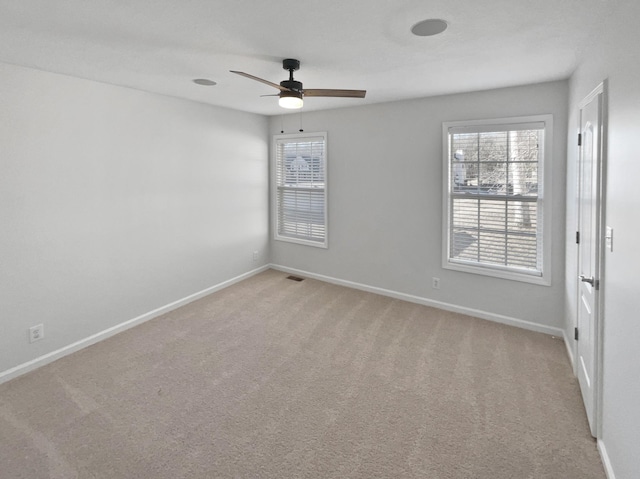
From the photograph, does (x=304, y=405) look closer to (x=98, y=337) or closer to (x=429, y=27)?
(x=98, y=337)

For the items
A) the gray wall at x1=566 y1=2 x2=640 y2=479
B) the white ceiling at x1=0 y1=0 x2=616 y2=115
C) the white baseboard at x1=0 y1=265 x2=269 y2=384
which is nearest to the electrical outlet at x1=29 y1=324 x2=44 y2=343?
the white baseboard at x1=0 y1=265 x2=269 y2=384

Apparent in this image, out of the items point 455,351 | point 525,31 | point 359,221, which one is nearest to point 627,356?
point 455,351

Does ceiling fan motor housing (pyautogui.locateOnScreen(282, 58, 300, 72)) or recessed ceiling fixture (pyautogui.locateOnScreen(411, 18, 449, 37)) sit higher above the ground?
ceiling fan motor housing (pyautogui.locateOnScreen(282, 58, 300, 72))

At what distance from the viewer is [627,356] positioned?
1591 mm

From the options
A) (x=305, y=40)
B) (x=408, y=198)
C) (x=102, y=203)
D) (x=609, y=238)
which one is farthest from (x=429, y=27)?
(x=102, y=203)

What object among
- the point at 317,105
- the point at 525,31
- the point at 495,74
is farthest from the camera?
the point at 317,105

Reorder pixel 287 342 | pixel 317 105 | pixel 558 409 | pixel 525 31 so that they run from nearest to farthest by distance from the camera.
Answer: pixel 525 31
pixel 558 409
pixel 287 342
pixel 317 105

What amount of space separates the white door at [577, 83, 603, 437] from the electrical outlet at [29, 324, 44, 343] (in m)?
4.17

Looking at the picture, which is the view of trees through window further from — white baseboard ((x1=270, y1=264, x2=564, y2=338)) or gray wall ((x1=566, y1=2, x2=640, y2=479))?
Answer: gray wall ((x1=566, y1=2, x2=640, y2=479))

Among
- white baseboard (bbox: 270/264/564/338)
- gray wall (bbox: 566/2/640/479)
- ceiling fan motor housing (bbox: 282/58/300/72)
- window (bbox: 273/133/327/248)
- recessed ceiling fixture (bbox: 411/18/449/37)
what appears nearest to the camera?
gray wall (bbox: 566/2/640/479)

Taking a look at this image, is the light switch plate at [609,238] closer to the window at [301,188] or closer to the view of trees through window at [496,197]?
the view of trees through window at [496,197]

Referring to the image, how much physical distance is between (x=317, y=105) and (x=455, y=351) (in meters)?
3.40

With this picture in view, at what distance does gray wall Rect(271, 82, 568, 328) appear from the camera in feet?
11.3

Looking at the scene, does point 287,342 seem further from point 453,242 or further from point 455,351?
point 453,242
